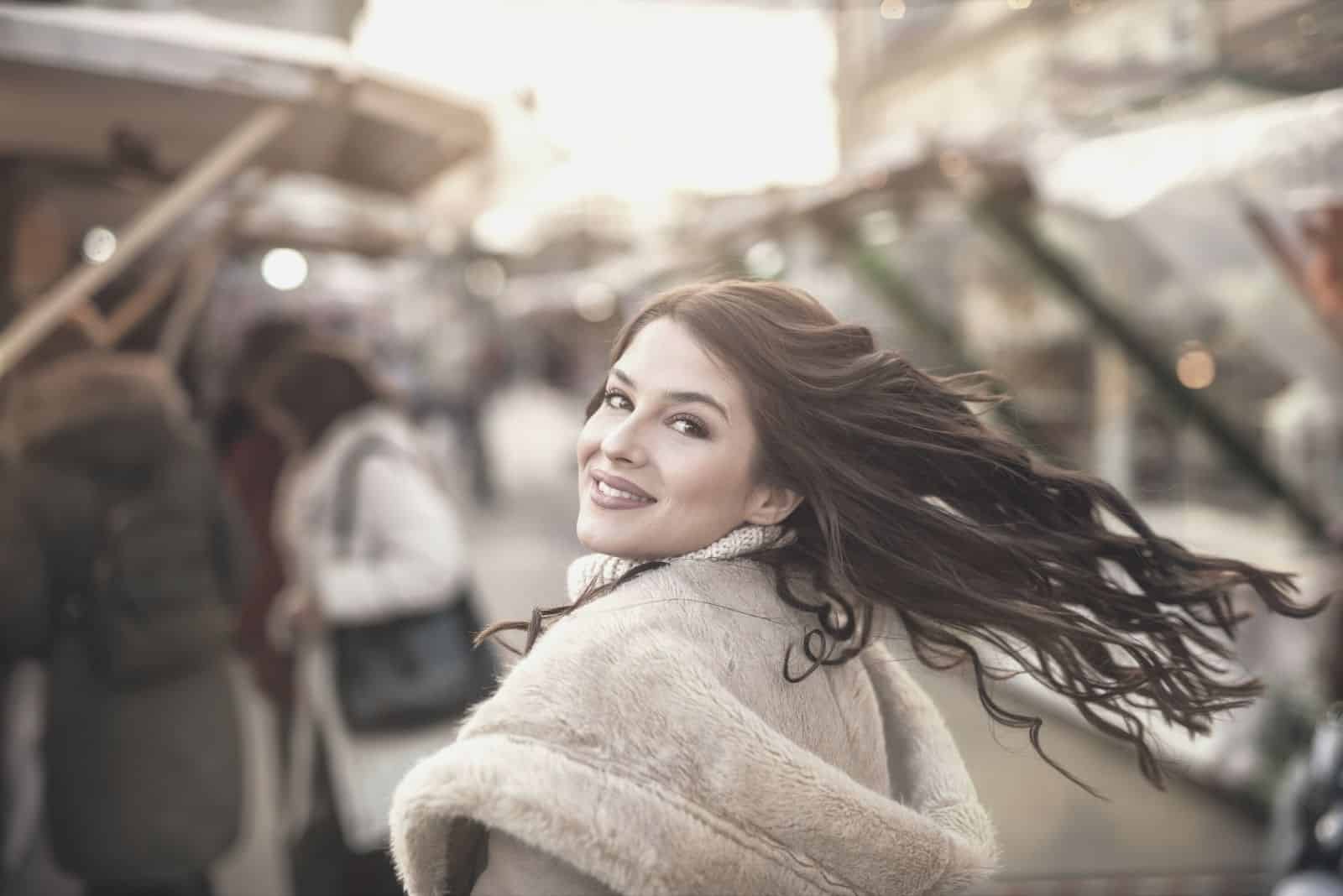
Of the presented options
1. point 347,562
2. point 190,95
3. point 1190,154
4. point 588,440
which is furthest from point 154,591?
point 1190,154

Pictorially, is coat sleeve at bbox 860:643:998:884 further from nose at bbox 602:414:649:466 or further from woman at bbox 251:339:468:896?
woman at bbox 251:339:468:896

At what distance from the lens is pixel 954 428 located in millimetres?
1081

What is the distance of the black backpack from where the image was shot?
2.26 metres

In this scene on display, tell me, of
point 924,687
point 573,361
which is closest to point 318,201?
point 573,361

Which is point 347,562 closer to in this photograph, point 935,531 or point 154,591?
point 154,591

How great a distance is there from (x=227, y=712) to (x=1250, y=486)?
465cm

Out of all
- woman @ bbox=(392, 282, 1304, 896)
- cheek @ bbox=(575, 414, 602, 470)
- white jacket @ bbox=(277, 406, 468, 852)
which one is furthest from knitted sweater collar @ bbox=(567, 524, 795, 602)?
white jacket @ bbox=(277, 406, 468, 852)

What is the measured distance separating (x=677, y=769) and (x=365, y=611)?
6.46 ft

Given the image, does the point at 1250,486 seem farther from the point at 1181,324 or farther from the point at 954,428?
the point at 954,428

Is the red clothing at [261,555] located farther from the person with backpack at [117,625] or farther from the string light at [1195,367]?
the string light at [1195,367]

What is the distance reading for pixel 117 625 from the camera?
2262 mm

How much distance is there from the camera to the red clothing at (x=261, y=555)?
3.45m

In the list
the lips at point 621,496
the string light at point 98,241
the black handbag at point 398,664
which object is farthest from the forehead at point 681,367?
the string light at point 98,241

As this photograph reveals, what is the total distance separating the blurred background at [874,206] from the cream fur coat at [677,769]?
34cm
